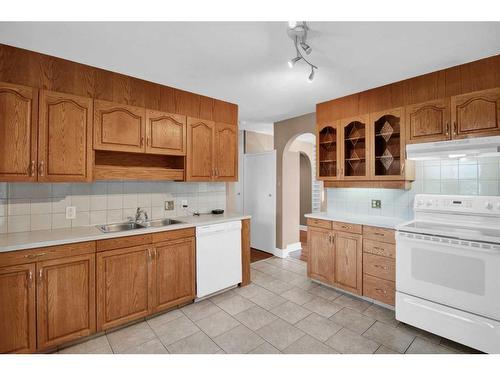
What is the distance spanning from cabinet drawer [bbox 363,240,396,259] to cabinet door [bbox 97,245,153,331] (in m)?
2.29

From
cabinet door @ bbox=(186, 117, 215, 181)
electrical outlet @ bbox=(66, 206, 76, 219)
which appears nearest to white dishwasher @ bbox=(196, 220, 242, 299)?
cabinet door @ bbox=(186, 117, 215, 181)

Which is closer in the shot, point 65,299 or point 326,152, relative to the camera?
point 65,299

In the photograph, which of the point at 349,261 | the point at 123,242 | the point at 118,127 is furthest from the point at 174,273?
the point at 349,261

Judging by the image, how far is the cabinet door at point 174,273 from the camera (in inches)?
97.8

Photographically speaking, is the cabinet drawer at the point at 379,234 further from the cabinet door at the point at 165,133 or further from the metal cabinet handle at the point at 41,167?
the metal cabinet handle at the point at 41,167

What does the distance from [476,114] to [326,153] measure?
5.41ft

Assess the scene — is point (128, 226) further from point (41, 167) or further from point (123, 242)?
point (41, 167)

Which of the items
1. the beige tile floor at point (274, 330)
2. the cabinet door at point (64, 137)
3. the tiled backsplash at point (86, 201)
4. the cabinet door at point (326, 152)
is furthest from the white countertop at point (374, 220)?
the cabinet door at point (64, 137)

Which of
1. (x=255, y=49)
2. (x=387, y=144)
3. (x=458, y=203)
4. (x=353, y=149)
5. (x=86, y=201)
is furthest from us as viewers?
(x=353, y=149)

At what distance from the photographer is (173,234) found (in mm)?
2564

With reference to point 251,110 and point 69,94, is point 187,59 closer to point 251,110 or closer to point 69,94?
point 69,94

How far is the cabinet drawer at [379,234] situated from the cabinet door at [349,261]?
10 cm

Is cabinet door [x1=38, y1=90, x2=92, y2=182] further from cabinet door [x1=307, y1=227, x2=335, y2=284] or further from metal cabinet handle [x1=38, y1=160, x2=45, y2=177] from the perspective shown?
cabinet door [x1=307, y1=227, x2=335, y2=284]

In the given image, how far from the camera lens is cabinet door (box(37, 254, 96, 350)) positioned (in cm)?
189
